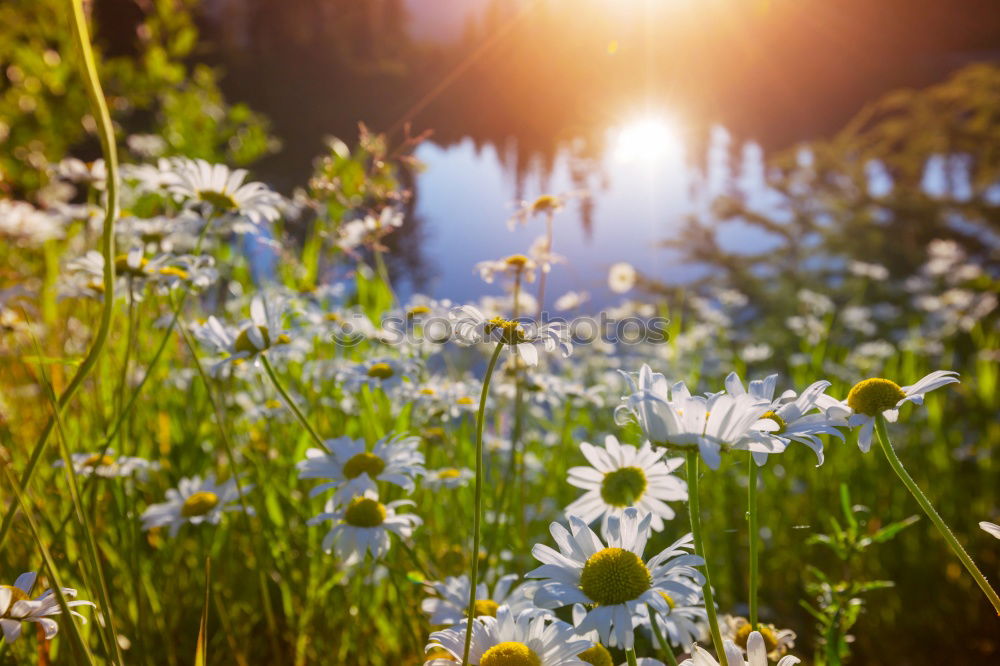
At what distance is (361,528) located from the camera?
922 mm

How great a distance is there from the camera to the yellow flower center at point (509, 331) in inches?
29.2

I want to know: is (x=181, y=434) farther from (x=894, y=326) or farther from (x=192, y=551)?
(x=894, y=326)

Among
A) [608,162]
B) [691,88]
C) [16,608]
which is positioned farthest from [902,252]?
[691,88]

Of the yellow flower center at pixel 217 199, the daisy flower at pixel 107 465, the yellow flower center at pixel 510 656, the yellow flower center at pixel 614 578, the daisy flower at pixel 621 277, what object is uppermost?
the daisy flower at pixel 621 277

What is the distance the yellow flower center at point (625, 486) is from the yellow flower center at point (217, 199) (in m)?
0.88

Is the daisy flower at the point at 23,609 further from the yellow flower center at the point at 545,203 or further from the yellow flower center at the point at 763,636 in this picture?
the yellow flower center at the point at 545,203

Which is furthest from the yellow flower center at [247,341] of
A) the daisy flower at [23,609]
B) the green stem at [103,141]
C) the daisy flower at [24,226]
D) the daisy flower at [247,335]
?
the daisy flower at [24,226]

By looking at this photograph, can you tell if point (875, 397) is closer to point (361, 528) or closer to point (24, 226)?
point (361, 528)

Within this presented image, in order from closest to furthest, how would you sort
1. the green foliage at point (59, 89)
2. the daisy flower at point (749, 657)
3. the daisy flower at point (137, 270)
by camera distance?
the daisy flower at point (749, 657) < the daisy flower at point (137, 270) < the green foliage at point (59, 89)

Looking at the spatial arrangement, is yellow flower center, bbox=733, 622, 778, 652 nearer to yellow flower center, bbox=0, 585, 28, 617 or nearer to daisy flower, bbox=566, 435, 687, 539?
daisy flower, bbox=566, 435, 687, 539

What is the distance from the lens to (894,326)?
4637 mm

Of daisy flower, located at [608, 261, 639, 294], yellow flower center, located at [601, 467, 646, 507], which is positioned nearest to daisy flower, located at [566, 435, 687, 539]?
yellow flower center, located at [601, 467, 646, 507]

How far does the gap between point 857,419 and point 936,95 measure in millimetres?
5907

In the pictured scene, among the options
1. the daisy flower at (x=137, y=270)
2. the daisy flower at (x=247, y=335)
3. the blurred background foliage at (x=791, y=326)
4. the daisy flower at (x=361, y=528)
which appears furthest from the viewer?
the blurred background foliage at (x=791, y=326)
